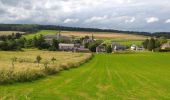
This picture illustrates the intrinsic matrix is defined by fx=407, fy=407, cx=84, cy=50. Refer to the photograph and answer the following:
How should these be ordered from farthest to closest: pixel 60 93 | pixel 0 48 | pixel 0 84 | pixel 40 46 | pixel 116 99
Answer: pixel 40 46 < pixel 0 48 < pixel 0 84 < pixel 60 93 < pixel 116 99

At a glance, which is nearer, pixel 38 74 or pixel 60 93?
pixel 60 93

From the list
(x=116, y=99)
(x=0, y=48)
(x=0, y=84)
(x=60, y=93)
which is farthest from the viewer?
(x=0, y=48)

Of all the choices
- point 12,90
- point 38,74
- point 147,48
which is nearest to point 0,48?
point 147,48

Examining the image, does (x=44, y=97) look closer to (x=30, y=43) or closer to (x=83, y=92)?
(x=83, y=92)

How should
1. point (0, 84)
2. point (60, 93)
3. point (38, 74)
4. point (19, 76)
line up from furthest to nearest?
point (38, 74)
point (19, 76)
point (0, 84)
point (60, 93)

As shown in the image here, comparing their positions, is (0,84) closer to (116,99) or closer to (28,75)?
(28,75)

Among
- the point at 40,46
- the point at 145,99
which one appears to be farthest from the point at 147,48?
the point at 145,99

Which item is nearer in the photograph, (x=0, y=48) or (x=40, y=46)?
(x=0, y=48)

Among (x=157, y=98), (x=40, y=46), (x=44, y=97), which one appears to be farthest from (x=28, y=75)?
(x=40, y=46)

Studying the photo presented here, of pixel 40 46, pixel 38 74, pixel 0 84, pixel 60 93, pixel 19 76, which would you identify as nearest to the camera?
pixel 60 93
